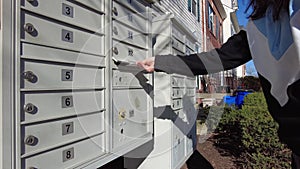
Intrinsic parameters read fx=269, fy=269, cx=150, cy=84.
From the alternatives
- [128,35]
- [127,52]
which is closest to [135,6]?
[128,35]

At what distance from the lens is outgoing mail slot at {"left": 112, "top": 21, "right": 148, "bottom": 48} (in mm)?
2170

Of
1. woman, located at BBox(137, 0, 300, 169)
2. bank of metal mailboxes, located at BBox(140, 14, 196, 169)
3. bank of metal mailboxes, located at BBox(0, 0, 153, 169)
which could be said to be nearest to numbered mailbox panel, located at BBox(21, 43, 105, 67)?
bank of metal mailboxes, located at BBox(0, 0, 153, 169)

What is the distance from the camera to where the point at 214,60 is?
70.5 inches

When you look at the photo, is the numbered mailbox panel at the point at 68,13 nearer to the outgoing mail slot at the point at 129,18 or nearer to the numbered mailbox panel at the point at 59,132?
the outgoing mail slot at the point at 129,18

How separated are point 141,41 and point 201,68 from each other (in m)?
0.97

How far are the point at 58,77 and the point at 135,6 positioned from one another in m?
1.24

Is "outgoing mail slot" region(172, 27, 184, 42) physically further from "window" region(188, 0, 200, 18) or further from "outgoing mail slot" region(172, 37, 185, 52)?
"window" region(188, 0, 200, 18)

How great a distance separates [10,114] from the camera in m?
1.29

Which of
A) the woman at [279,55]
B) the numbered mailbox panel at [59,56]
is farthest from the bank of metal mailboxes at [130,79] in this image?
the woman at [279,55]

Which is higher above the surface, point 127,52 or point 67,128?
point 127,52

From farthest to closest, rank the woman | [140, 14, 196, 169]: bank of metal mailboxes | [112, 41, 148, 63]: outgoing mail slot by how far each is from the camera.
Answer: [140, 14, 196, 169]: bank of metal mailboxes < [112, 41, 148, 63]: outgoing mail slot < the woman

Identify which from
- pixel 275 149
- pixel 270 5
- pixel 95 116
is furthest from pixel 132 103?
pixel 275 149

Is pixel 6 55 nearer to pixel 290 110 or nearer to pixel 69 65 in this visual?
pixel 69 65

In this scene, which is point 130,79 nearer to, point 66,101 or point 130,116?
point 130,116
